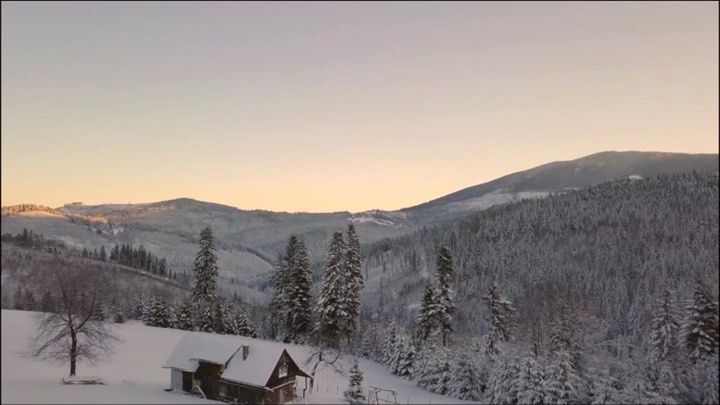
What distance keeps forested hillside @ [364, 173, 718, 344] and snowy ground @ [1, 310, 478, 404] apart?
19.0 metres

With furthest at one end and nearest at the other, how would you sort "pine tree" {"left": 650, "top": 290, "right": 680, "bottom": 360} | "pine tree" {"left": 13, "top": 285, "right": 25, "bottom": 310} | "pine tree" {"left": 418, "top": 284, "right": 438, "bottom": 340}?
1. "pine tree" {"left": 418, "top": 284, "right": 438, "bottom": 340}
2. "pine tree" {"left": 650, "top": 290, "right": 680, "bottom": 360}
3. "pine tree" {"left": 13, "top": 285, "right": 25, "bottom": 310}

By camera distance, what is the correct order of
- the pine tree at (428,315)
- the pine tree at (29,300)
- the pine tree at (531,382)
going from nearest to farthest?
the pine tree at (29,300), the pine tree at (531,382), the pine tree at (428,315)

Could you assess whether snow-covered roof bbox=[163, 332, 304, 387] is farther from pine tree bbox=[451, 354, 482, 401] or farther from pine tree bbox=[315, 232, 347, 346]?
pine tree bbox=[451, 354, 482, 401]

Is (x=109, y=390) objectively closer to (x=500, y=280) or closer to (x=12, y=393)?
(x=12, y=393)

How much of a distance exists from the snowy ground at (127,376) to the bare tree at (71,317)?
1138 mm

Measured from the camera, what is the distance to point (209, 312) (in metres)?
72.1

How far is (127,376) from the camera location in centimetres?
4541

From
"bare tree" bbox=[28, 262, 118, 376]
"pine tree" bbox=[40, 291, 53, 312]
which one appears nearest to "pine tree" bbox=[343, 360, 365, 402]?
"bare tree" bbox=[28, 262, 118, 376]

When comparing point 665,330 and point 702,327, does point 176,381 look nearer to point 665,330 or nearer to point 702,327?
point 665,330

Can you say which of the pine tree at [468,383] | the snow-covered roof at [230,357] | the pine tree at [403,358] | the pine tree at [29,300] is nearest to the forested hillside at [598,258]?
the pine tree at [468,383]

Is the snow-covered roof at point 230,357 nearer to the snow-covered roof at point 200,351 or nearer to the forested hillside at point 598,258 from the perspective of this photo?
the snow-covered roof at point 200,351

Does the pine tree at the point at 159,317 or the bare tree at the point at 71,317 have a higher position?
the bare tree at the point at 71,317

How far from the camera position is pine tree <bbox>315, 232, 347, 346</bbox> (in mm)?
60688

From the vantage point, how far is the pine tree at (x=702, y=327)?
18.5 metres
